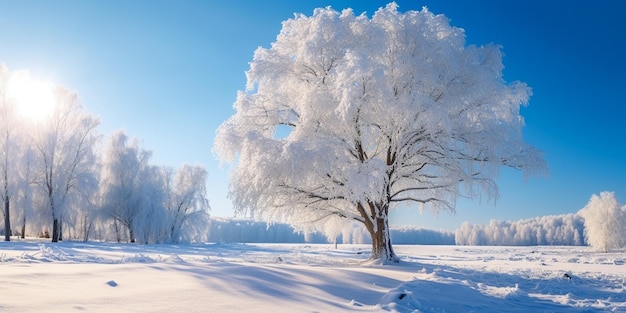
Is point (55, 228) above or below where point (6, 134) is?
below

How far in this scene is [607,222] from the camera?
56688mm

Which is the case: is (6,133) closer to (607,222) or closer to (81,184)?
(81,184)

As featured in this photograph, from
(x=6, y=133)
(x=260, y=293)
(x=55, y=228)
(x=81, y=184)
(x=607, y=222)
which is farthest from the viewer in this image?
(x=607, y=222)

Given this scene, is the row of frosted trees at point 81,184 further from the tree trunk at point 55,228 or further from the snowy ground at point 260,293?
the snowy ground at point 260,293

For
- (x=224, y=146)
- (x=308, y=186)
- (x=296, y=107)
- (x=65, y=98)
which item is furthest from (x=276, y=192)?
(x=65, y=98)

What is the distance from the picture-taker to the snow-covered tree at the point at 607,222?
56.1m

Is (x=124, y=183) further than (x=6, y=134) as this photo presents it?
Yes

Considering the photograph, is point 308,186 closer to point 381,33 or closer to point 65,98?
point 381,33

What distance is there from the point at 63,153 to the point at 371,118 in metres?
28.4

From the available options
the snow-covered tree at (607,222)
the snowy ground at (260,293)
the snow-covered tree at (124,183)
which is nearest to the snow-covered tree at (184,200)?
the snow-covered tree at (124,183)

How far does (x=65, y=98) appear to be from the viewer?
32.1 meters

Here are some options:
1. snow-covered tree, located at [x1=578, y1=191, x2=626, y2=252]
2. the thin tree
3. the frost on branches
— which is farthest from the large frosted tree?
snow-covered tree, located at [x1=578, y1=191, x2=626, y2=252]

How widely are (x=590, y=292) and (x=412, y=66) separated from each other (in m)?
8.67

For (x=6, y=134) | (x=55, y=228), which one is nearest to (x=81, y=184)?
(x=55, y=228)
